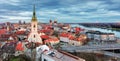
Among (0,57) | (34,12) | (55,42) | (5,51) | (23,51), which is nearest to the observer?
(0,57)

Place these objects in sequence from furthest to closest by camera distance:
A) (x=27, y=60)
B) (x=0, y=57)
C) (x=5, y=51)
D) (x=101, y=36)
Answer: (x=101, y=36) → (x=5, y=51) → (x=0, y=57) → (x=27, y=60)

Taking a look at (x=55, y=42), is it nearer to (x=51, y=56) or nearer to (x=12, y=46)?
(x=12, y=46)

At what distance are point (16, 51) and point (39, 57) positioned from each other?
325 cm

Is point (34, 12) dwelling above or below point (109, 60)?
above

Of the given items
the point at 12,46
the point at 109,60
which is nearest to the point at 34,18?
the point at 12,46

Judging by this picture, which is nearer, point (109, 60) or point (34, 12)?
point (109, 60)

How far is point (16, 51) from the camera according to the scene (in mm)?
18453

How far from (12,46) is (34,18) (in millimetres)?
4600

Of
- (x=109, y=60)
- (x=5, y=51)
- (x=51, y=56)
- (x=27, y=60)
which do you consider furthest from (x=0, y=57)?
(x=109, y=60)

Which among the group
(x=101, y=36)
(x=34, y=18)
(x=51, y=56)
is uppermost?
(x=34, y=18)

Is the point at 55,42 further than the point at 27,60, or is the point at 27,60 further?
the point at 55,42

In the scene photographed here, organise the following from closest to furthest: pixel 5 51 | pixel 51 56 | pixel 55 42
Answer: pixel 51 56 < pixel 5 51 < pixel 55 42

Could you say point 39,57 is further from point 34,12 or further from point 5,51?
point 34,12

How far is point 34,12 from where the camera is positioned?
22.8 metres
